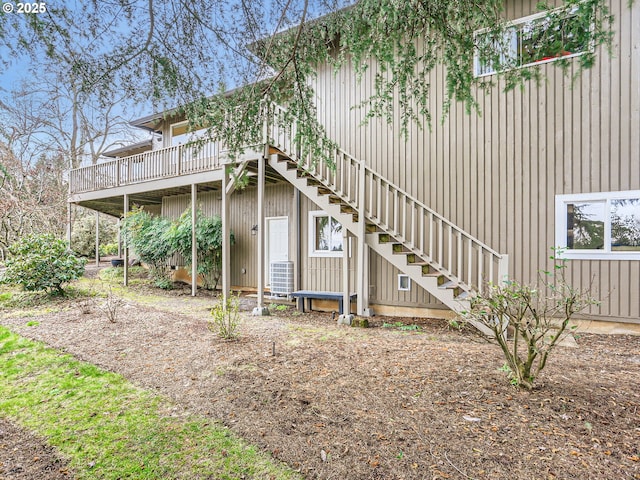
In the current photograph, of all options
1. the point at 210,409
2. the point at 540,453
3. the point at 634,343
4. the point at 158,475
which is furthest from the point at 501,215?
the point at 158,475

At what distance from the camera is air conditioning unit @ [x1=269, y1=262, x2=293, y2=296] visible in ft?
29.0

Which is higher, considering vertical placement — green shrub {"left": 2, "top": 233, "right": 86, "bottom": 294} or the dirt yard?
green shrub {"left": 2, "top": 233, "right": 86, "bottom": 294}

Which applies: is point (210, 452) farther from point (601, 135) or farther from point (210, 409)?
point (601, 135)

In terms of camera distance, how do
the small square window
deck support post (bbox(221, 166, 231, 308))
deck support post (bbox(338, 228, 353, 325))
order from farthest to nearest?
deck support post (bbox(221, 166, 231, 308)), the small square window, deck support post (bbox(338, 228, 353, 325))

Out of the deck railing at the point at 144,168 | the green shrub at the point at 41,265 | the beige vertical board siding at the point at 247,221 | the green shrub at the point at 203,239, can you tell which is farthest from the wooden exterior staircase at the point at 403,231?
the green shrub at the point at 41,265

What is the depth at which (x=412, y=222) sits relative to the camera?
6301 mm

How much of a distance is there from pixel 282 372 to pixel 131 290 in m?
8.48

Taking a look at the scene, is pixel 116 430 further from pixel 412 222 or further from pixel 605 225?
pixel 605 225

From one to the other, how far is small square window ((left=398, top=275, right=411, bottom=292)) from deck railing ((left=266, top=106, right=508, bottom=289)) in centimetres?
79

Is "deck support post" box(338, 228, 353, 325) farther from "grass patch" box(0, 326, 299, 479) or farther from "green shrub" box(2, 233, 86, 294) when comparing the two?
"green shrub" box(2, 233, 86, 294)

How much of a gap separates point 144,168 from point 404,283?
29.0 ft

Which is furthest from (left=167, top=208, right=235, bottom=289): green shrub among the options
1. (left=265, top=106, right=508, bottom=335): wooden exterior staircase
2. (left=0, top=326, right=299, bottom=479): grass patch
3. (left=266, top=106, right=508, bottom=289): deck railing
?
(left=0, top=326, right=299, bottom=479): grass patch

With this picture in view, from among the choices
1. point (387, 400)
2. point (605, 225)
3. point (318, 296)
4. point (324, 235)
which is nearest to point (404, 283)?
point (318, 296)

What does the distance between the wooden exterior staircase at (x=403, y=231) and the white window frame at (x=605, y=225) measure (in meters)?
1.14
